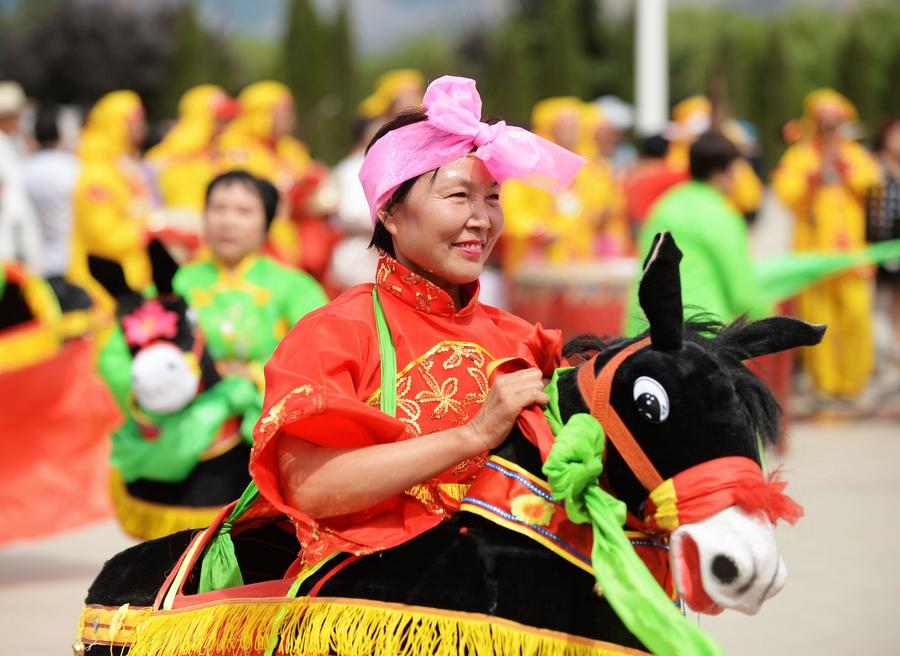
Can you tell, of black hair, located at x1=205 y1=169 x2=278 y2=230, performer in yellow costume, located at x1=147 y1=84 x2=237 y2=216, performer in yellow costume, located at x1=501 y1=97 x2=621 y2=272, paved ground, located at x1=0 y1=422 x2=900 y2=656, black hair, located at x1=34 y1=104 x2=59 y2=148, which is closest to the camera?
paved ground, located at x1=0 y1=422 x2=900 y2=656

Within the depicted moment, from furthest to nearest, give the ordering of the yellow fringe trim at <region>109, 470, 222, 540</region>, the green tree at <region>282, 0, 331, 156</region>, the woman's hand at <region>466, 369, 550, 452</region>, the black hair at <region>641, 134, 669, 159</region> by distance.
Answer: the green tree at <region>282, 0, 331, 156</region>, the black hair at <region>641, 134, 669, 159</region>, the yellow fringe trim at <region>109, 470, 222, 540</region>, the woman's hand at <region>466, 369, 550, 452</region>

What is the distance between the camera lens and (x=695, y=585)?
221cm

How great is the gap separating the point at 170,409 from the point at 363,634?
86.3 inches

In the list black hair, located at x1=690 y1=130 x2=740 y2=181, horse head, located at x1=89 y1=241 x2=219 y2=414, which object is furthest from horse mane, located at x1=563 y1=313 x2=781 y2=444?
black hair, located at x1=690 y1=130 x2=740 y2=181

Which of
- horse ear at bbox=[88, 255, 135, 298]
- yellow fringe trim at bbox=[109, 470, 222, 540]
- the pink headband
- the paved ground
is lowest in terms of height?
the paved ground

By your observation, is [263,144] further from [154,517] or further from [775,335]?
[775,335]

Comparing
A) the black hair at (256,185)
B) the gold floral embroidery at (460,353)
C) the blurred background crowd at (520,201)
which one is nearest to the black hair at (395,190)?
the gold floral embroidery at (460,353)

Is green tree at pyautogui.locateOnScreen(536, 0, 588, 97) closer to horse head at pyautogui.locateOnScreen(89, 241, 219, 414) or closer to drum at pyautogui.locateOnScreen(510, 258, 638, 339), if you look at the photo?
drum at pyautogui.locateOnScreen(510, 258, 638, 339)

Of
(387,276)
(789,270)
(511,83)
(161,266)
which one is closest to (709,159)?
(789,270)

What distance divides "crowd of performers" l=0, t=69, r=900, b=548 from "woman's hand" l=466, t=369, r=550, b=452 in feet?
0.64

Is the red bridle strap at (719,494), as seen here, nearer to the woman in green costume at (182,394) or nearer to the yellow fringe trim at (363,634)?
the yellow fringe trim at (363,634)

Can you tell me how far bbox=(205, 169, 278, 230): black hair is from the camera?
498cm

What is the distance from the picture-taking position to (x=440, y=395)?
102 inches

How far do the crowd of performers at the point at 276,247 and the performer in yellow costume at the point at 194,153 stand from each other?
0.02m
